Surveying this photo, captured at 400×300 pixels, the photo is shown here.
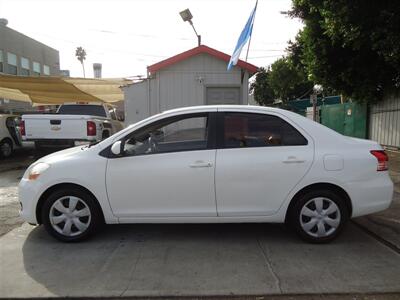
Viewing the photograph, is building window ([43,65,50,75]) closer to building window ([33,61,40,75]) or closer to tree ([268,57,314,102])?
building window ([33,61,40,75])

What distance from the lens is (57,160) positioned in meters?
4.99

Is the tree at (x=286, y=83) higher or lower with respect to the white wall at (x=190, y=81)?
higher

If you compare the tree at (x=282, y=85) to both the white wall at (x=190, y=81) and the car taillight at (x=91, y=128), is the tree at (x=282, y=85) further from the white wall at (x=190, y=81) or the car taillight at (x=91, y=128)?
the car taillight at (x=91, y=128)

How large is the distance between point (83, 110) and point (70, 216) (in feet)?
32.0

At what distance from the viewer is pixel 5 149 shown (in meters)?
13.7

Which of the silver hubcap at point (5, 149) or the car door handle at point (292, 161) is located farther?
the silver hubcap at point (5, 149)

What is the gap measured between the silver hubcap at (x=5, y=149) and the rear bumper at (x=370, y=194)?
11.9 m

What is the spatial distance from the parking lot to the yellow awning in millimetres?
8005

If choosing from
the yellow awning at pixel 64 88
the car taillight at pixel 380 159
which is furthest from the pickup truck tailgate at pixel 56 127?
the car taillight at pixel 380 159

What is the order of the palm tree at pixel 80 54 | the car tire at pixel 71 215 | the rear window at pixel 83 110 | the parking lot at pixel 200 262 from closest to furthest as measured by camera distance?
1. the parking lot at pixel 200 262
2. the car tire at pixel 71 215
3. the rear window at pixel 83 110
4. the palm tree at pixel 80 54

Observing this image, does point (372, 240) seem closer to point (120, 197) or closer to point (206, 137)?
→ point (206, 137)

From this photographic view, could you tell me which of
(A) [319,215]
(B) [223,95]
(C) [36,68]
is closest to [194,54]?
(B) [223,95]

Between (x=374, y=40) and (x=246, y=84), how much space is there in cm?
393

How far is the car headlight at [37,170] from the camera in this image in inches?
195
